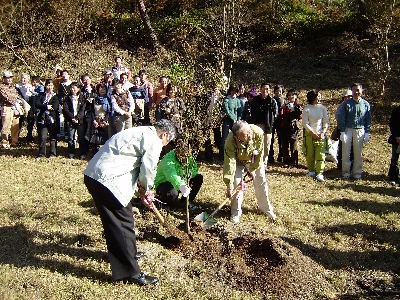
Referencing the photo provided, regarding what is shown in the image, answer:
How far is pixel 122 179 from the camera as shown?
15.9ft

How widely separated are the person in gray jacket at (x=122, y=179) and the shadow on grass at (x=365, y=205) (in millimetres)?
3944

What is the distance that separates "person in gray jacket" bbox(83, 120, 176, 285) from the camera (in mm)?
4793

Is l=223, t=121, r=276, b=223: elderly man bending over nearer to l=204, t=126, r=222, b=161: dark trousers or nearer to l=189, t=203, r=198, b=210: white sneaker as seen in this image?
l=189, t=203, r=198, b=210: white sneaker

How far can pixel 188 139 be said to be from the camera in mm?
5992

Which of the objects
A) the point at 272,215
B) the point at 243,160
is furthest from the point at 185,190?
the point at 272,215

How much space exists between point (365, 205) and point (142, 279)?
448 cm

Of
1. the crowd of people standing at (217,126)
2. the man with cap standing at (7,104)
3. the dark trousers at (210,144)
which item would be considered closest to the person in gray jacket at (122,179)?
the crowd of people standing at (217,126)

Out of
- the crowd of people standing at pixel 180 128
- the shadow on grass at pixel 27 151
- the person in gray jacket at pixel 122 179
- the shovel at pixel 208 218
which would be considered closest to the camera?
the person in gray jacket at pixel 122 179

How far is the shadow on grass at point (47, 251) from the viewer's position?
5.33 meters

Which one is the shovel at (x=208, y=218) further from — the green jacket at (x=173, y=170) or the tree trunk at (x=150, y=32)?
the tree trunk at (x=150, y=32)

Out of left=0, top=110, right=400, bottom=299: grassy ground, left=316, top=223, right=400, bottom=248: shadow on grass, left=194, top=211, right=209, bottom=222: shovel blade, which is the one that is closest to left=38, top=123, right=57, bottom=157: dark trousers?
left=0, top=110, right=400, bottom=299: grassy ground

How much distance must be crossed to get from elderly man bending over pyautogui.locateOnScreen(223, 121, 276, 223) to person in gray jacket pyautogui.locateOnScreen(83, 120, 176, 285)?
1.38 m

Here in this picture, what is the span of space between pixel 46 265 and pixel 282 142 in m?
6.31

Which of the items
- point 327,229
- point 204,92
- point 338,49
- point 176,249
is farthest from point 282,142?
point 338,49
